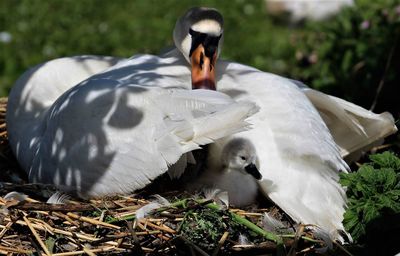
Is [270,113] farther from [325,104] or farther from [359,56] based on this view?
[359,56]

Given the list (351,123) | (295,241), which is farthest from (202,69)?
(295,241)

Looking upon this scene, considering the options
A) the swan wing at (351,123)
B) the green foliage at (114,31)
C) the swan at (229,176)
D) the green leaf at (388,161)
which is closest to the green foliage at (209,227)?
the swan at (229,176)

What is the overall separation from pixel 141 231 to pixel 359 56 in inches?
146

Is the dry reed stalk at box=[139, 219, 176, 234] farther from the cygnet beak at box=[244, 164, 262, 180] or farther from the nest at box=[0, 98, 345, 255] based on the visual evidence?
the cygnet beak at box=[244, 164, 262, 180]

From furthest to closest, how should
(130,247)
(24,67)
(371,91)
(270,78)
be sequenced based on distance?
(24,67) → (371,91) → (270,78) → (130,247)

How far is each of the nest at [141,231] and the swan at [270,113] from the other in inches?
9.4

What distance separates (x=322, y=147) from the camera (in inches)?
203

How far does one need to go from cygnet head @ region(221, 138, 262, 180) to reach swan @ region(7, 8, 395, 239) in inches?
2.2

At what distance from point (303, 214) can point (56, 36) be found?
6234 mm

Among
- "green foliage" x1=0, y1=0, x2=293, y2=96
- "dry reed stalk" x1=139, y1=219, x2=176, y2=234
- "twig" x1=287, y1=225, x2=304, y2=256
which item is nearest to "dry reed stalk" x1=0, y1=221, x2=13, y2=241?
"dry reed stalk" x1=139, y1=219, x2=176, y2=234

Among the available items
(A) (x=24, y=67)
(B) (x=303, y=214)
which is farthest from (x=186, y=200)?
(A) (x=24, y=67)

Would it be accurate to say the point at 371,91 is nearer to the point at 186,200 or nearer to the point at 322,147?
the point at 322,147

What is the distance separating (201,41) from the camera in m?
5.64

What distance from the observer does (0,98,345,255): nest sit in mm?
4676
